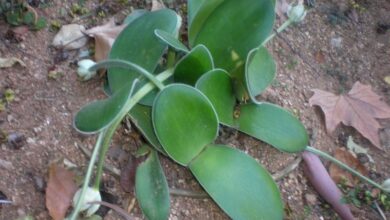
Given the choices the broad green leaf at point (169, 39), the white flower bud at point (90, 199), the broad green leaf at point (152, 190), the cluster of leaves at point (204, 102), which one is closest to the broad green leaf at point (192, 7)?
the cluster of leaves at point (204, 102)

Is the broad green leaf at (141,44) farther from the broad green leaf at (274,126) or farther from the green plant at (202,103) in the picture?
the broad green leaf at (274,126)

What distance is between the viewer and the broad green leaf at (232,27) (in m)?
1.37

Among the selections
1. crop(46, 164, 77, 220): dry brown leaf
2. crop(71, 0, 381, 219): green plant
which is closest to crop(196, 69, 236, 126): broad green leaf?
crop(71, 0, 381, 219): green plant

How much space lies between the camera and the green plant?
4.03 feet

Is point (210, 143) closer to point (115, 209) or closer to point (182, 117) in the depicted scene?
point (182, 117)

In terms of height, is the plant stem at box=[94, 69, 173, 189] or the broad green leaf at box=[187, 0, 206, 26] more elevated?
the broad green leaf at box=[187, 0, 206, 26]

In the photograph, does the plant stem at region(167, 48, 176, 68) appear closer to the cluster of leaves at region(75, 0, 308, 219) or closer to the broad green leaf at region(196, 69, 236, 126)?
the cluster of leaves at region(75, 0, 308, 219)

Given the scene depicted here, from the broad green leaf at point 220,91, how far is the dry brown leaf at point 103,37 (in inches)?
10.6

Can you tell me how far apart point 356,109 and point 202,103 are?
487 millimetres

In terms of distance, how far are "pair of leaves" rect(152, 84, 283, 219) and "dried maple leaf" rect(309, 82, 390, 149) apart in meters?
0.31

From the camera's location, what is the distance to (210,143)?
1.33 metres

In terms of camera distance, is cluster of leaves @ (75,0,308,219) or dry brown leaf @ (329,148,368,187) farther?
dry brown leaf @ (329,148,368,187)

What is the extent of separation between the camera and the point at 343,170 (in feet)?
4.78

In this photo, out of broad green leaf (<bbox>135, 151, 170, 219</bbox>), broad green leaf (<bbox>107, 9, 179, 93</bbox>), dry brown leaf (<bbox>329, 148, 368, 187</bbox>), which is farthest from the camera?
dry brown leaf (<bbox>329, 148, 368, 187</bbox>)
